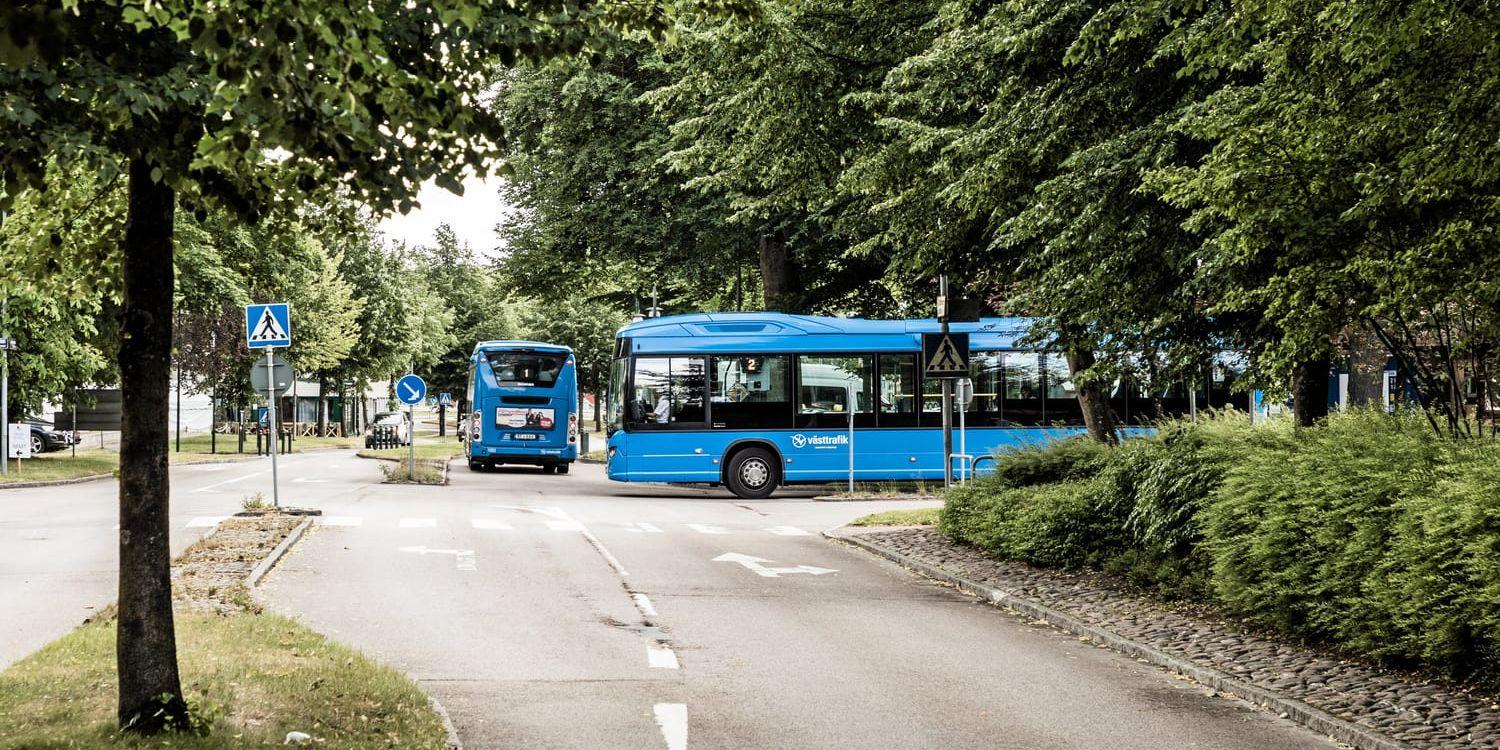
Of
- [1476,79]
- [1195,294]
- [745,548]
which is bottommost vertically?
[745,548]

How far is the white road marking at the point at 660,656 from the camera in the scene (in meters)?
9.05

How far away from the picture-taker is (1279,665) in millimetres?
8812

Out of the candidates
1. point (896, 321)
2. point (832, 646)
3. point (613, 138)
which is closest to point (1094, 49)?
point (832, 646)

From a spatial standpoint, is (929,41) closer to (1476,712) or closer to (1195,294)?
(1195,294)

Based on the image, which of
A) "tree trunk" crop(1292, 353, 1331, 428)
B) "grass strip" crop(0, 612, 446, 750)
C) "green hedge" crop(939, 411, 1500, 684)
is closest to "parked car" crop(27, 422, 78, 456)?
"green hedge" crop(939, 411, 1500, 684)

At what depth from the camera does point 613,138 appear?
31.6m

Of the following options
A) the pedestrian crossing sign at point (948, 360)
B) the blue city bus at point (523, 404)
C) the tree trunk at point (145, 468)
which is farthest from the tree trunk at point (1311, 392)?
the blue city bus at point (523, 404)

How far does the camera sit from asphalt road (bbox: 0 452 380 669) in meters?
10.7

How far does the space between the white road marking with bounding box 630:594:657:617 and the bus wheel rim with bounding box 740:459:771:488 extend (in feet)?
48.7

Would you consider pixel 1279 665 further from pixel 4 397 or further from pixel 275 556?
pixel 4 397

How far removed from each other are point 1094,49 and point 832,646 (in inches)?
251

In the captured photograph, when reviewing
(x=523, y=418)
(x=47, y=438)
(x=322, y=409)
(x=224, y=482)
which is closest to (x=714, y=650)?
(x=224, y=482)

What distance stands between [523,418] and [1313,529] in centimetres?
2779

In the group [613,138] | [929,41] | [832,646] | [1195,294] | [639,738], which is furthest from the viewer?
[613,138]
